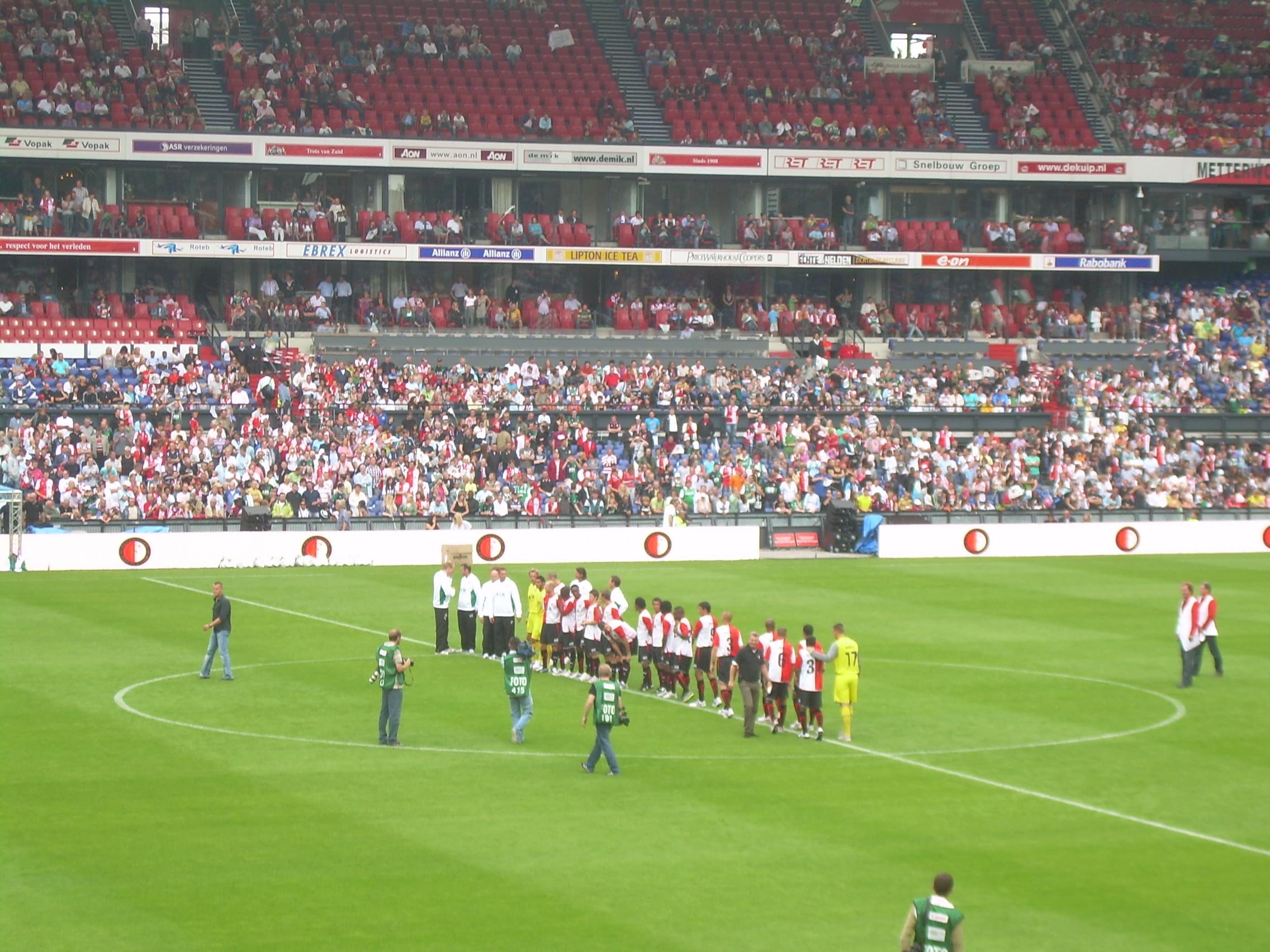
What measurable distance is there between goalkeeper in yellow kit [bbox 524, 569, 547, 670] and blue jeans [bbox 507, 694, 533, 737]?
5883 millimetres

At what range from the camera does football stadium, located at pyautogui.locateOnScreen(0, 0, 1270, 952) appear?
18.2m

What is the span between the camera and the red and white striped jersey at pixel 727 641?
83.9ft

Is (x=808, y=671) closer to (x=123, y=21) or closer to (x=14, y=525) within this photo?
(x=14, y=525)

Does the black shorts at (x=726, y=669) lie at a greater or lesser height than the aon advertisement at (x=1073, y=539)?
Result: lesser

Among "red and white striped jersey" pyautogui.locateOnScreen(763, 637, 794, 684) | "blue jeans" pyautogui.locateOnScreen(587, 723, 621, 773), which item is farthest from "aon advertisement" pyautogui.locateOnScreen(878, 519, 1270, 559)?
"blue jeans" pyautogui.locateOnScreen(587, 723, 621, 773)

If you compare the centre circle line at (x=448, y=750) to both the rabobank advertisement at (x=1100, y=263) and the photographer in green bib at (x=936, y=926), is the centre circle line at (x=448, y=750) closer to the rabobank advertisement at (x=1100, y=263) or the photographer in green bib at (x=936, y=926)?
the photographer in green bib at (x=936, y=926)

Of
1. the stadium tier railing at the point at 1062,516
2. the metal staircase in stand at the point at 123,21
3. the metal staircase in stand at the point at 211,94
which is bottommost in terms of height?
the stadium tier railing at the point at 1062,516

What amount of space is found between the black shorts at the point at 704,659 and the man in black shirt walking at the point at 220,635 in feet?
22.6

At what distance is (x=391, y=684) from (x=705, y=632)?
18.5 ft

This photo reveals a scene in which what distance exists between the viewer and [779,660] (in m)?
24.2

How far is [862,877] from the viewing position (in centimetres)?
1748

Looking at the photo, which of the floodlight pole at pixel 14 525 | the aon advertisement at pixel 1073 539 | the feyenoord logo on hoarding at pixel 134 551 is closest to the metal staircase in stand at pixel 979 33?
the aon advertisement at pixel 1073 539

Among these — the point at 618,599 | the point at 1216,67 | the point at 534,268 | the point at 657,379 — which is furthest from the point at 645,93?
the point at 618,599

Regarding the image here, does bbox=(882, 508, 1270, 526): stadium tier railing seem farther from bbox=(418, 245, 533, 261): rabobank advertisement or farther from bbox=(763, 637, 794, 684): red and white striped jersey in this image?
bbox=(763, 637, 794, 684): red and white striped jersey
